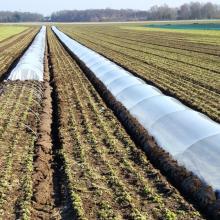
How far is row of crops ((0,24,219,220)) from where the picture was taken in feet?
25.6

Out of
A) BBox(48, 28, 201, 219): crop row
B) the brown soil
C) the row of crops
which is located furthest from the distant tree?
the brown soil

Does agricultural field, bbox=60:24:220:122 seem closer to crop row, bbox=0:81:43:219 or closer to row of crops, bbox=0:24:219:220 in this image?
row of crops, bbox=0:24:219:220

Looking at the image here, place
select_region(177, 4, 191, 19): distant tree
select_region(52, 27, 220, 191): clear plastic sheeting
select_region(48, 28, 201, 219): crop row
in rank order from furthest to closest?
1. select_region(177, 4, 191, 19): distant tree
2. select_region(52, 27, 220, 191): clear plastic sheeting
3. select_region(48, 28, 201, 219): crop row

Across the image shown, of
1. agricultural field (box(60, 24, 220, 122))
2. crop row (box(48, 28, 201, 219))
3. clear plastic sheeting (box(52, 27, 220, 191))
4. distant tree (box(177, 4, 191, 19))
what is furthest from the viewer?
distant tree (box(177, 4, 191, 19))

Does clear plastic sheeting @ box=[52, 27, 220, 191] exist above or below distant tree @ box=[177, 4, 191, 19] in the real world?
above

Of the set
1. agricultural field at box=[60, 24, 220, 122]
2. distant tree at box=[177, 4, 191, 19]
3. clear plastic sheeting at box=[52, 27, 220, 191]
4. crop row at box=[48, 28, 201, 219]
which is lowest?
distant tree at box=[177, 4, 191, 19]

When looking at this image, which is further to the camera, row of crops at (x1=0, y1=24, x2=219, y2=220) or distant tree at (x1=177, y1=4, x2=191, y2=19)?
distant tree at (x1=177, y1=4, x2=191, y2=19)

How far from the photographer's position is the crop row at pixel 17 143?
26.5 feet

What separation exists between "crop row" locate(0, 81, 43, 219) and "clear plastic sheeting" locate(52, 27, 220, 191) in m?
3.35

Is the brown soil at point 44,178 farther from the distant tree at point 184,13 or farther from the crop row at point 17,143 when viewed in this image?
the distant tree at point 184,13

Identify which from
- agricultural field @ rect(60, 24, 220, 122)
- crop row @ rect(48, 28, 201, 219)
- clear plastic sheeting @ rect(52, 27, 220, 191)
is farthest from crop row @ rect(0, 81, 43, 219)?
agricultural field @ rect(60, 24, 220, 122)

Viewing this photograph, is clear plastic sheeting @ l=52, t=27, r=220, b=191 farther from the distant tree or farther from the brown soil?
the distant tree

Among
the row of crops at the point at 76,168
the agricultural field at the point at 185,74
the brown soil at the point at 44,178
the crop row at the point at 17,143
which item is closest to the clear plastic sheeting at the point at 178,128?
the row of crops at the point at 76,168

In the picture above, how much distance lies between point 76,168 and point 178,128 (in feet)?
10.0
